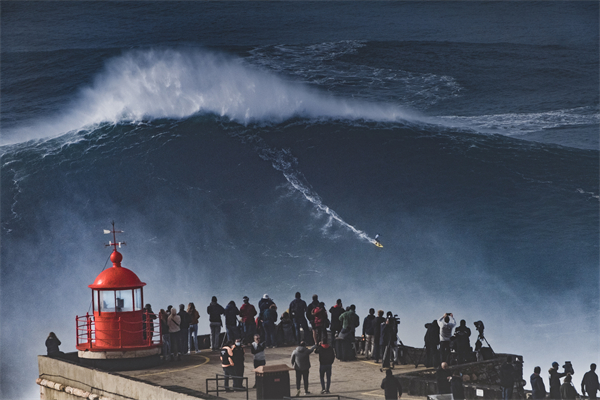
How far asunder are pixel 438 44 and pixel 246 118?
795 inches

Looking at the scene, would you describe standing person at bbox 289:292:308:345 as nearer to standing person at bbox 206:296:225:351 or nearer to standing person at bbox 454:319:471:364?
standing person at bbox 206:296:225:351

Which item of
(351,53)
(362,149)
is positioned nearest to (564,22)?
(351,53)

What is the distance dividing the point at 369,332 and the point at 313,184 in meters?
20.8

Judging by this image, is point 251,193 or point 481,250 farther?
point 251,193

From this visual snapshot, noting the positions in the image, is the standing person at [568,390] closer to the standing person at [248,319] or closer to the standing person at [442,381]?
the standing person at [442,381]

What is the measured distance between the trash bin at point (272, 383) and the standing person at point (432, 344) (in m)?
4.27

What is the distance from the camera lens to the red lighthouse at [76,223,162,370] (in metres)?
19.0

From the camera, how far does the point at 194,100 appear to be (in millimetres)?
46844

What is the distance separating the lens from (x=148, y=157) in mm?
42125

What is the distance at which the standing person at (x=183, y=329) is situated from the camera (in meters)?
20.6

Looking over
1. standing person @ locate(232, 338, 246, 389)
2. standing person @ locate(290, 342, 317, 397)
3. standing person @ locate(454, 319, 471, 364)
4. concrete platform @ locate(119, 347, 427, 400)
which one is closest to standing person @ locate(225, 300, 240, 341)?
concrete platform @ locate(119, 347, 427, 400)

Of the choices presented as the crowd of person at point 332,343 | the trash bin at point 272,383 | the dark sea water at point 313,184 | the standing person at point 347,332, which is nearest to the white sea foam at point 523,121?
the dark sea water at point 313,184

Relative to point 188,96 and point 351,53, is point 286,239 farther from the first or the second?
point 351,53

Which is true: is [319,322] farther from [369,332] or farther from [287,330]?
[287,330]
